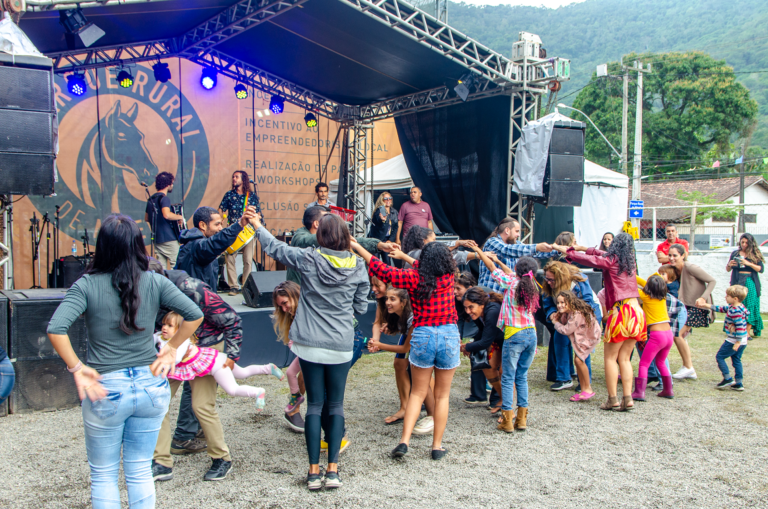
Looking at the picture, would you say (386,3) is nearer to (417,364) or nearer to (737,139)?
(417,364)

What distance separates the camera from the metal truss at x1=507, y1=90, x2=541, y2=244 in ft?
28.0

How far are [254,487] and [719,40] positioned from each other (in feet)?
283

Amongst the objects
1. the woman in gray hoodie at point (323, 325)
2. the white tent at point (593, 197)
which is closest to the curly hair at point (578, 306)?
the woman in gray hoodie at point (323, 325)

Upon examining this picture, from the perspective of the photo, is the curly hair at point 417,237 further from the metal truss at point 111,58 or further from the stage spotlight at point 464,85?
the metal truss at point 111,58

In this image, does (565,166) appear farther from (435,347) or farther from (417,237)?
(435,347)

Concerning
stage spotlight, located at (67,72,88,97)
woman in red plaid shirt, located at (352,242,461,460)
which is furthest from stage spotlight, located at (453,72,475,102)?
stage spotlight, located at (67,72,88,97)

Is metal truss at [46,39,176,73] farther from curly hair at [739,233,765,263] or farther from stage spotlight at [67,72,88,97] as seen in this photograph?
curly hair at [739,233,765,263]

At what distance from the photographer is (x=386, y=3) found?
7273 mm

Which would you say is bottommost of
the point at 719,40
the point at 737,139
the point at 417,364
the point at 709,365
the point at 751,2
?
the point at 709,365

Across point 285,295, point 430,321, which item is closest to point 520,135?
point 430,321

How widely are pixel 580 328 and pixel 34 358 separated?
4.75 m

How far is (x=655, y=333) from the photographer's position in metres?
4.96

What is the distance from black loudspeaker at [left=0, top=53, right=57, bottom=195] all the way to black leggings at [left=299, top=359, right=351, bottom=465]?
344 centimetres

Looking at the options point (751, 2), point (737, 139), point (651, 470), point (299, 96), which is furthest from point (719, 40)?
point (651, 470)
